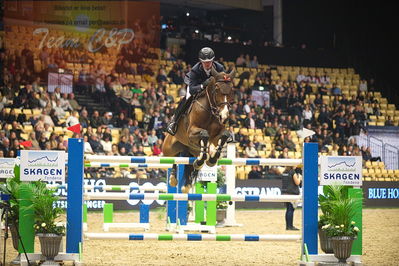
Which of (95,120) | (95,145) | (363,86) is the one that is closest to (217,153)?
(95,145)

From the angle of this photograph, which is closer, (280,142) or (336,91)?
(280,142)

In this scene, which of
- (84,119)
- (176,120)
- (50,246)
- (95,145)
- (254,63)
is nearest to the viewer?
(50,246)

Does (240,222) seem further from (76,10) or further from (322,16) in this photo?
(322,16)

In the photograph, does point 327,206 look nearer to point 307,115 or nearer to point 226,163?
point 226,163

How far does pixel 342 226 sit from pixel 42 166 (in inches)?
151

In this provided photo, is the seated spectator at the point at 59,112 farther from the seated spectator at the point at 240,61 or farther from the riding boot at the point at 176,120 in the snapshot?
the riding boot at the point at 176,120

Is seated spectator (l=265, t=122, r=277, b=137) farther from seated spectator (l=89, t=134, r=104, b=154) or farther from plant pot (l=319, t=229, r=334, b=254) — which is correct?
plant pot (l=319, t=229, r=334, b=254)

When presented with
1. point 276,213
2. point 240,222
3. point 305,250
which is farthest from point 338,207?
point 276,213

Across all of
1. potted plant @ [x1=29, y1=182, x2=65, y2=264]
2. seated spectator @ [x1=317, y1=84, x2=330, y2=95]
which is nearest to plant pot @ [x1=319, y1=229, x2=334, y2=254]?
potted plant @ [x1=29, y1=182, x2=65, y2=264]

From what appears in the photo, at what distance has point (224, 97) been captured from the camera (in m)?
9.13

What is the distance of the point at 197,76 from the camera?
32.4 feet

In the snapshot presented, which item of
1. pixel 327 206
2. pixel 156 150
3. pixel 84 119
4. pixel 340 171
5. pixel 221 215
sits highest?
pixel 84 119

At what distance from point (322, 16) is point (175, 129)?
22.2 metres

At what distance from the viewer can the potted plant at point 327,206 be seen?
8.88 meters
